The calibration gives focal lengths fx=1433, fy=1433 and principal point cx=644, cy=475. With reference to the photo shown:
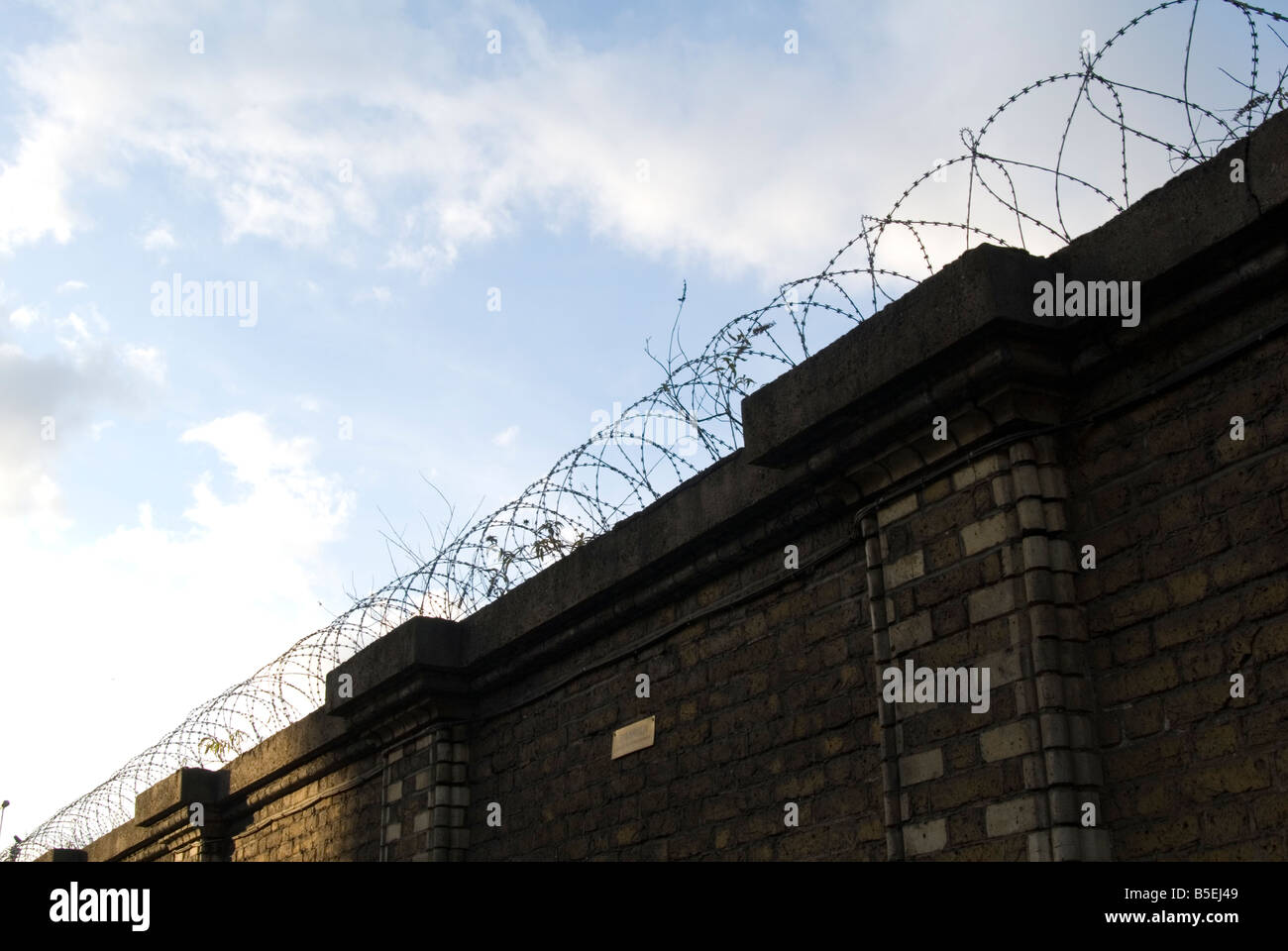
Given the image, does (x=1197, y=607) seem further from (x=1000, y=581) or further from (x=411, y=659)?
(x=411, y=659)

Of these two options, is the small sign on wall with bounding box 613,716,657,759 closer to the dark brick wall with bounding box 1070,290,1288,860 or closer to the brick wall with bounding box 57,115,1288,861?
the brick wall with bounding box 57,115,1288,861

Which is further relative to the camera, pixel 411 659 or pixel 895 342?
pixel 411 659

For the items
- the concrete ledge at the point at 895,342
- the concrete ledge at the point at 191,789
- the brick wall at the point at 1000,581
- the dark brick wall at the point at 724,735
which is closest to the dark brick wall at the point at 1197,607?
the brick wall at the point at 1000,581

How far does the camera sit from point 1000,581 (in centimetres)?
528

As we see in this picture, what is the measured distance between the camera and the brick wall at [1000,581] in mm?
4734

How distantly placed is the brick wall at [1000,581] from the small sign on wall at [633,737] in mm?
33

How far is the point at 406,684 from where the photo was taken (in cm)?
920

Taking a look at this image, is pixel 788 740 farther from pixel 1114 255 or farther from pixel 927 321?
pixel 1114 255

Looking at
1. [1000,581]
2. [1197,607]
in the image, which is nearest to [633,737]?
[1000,581]

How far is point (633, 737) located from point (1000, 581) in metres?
2.88

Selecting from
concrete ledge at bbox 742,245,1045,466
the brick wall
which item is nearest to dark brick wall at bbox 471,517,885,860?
the brick wall

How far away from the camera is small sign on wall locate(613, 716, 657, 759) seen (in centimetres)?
750

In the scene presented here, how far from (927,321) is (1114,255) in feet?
2.36
